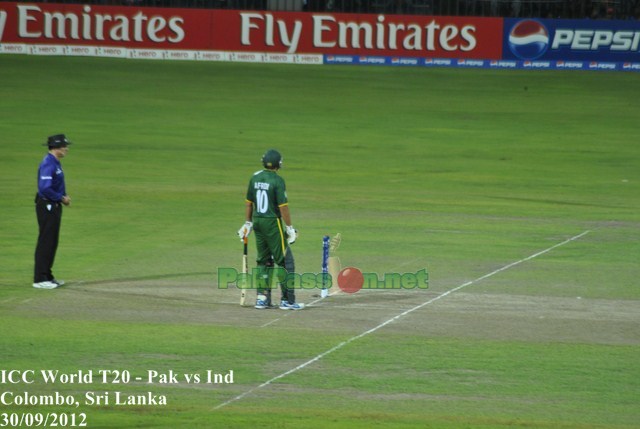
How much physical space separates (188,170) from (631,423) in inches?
777

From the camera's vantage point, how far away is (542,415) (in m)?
11.0

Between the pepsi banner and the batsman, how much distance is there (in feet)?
101

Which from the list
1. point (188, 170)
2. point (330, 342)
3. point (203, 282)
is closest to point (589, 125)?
point (188, 170)

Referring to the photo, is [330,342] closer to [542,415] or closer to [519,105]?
[542,415]

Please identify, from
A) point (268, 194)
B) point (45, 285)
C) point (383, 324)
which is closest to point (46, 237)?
point (45, 285)

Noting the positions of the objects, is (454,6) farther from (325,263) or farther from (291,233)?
(291,233)

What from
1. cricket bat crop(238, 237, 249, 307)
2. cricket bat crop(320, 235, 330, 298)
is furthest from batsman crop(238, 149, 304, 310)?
cricket bat crop(320, 235, 330, 298)

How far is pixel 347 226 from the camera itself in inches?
872

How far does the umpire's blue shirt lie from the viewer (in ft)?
53.2

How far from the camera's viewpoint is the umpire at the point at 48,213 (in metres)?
16.2

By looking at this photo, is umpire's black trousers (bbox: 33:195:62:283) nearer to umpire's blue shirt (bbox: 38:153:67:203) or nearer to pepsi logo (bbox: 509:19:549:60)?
umpire's blue shirt (bbox: 38:153:67:203)

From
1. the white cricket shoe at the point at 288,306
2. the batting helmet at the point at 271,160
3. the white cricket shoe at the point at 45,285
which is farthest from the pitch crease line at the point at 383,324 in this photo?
the white cricket shoe at the point at 45,285
